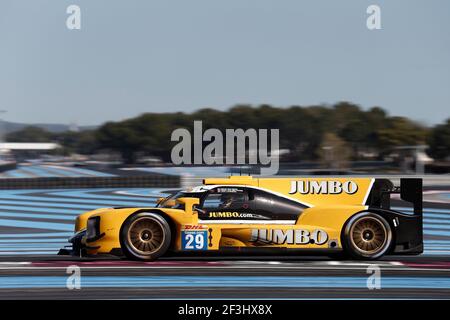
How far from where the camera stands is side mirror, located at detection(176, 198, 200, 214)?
24.1 feet

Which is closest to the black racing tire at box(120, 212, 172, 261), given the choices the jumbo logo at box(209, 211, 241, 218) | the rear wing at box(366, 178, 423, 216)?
the jumbo logo at box(209, 211, 241, 218)

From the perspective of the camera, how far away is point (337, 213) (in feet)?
24.2

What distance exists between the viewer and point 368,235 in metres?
7.44

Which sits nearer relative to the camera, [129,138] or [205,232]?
[205,232]

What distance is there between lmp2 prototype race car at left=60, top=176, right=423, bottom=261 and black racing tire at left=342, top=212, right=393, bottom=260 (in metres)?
0.01

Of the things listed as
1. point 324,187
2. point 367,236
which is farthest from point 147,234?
point 367,236

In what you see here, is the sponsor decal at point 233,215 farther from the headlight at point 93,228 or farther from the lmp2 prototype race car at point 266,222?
the headlight at point 93,228

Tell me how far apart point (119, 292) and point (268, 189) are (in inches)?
84.7

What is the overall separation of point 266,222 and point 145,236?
4.11 feet

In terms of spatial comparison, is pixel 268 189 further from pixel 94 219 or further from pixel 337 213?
pixel 94 219
